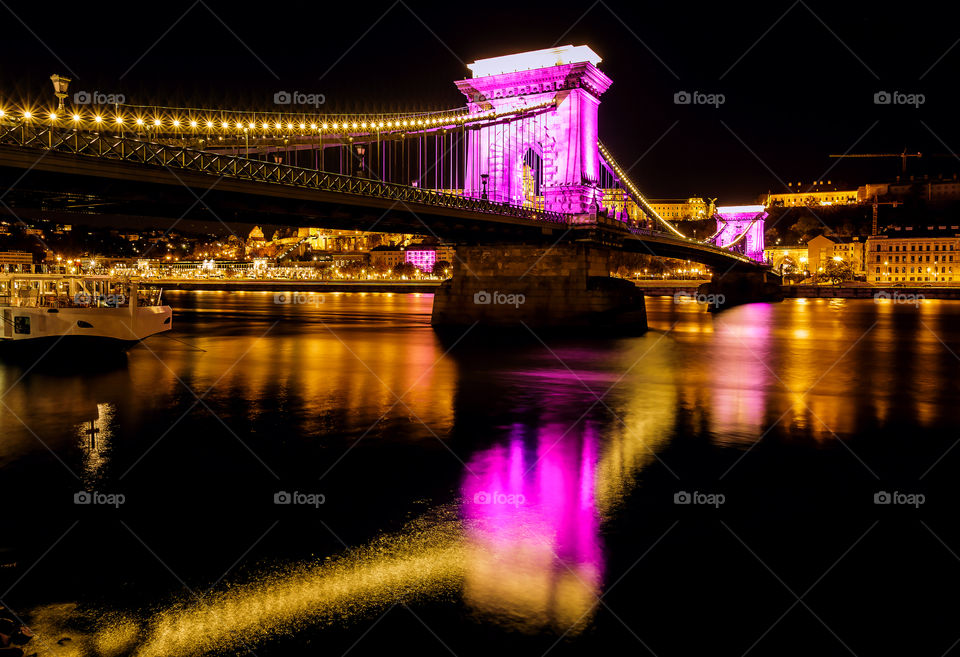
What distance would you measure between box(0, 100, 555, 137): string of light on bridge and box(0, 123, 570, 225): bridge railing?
1.23 ft

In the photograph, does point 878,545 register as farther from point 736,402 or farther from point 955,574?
point 736,402

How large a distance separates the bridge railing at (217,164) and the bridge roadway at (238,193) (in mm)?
41

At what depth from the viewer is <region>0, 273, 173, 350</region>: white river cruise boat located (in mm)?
26562

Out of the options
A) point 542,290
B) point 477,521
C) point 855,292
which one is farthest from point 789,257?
point 477,521

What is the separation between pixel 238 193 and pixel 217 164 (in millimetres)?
1053

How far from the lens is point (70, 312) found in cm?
2645

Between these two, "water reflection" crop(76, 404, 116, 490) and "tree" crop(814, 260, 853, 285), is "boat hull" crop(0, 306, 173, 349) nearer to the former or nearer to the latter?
"water reflection" crop(76, 404, 116, 490)

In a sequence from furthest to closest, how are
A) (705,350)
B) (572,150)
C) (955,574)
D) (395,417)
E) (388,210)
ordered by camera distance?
(572,150) < (705,350) < (388,210) < (395,417) < (955,574)

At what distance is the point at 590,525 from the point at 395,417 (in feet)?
24.4

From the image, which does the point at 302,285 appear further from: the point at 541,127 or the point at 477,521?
the point at 477,521

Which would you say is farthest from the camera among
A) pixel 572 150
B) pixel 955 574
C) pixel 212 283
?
pixel 212 283

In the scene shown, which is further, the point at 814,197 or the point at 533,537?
the point at 814,197

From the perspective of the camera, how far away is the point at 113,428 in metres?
13.6

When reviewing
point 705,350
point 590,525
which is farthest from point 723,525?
point 705,350
